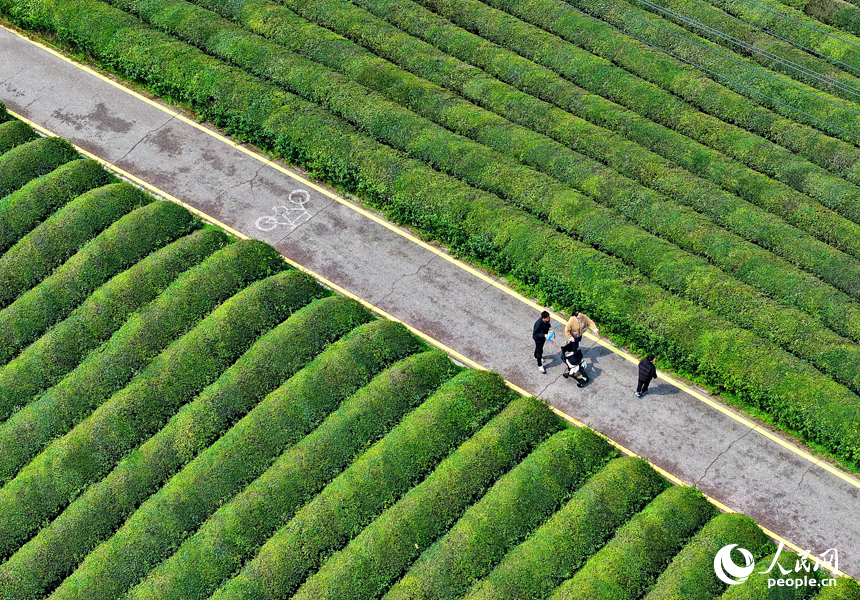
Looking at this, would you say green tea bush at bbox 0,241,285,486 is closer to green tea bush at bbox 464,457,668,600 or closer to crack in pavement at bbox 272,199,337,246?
crack in pavement at bbox 272,199,337,246

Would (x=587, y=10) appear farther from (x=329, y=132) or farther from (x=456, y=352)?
(x=456, y=352)

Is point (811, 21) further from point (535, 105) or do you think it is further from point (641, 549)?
point (641, 549)

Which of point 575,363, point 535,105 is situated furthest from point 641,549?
point 535,105

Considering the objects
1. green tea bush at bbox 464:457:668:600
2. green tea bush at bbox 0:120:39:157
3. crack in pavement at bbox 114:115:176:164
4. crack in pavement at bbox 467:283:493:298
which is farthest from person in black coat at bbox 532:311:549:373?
green tea bush at bbox 0:120:39:157

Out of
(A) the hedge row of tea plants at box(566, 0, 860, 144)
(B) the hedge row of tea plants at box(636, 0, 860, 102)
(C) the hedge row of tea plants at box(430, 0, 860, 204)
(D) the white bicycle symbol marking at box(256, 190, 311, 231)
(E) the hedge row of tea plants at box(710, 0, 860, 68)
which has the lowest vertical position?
(D) the white bicycle symbol marking at box(256, 190, 311, 231)

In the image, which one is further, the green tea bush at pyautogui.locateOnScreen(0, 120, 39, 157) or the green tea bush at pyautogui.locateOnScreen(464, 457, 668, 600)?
the green tea bush at pyautogui.locateOnScreen(0, 120, 39, 157)

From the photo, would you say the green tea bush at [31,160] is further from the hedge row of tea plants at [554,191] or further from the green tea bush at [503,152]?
the green tea bush at [503,152]

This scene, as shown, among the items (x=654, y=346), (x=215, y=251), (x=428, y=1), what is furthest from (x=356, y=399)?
(x=428, y=1)
